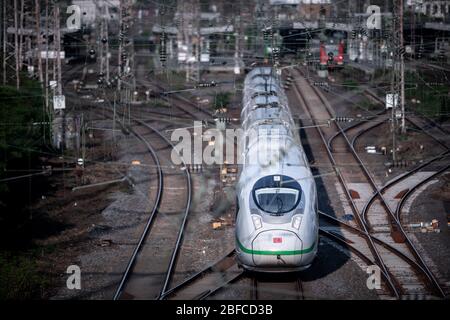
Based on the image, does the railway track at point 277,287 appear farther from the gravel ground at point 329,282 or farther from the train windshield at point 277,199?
the train windshield at point 277,199

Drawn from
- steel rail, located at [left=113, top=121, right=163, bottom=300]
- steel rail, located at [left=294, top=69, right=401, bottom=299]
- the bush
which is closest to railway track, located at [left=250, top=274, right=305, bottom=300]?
steel rail, located at [left=294, top=69, right=401, bottom=299]

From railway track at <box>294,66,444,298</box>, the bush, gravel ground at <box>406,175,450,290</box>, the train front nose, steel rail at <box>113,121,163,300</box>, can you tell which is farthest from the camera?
gravel ground at <box>406,175,450,290</box>

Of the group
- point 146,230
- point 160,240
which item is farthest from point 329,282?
point 146,230

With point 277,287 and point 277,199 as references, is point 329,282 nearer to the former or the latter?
point 277,287

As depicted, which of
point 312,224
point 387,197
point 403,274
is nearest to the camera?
point 312,224

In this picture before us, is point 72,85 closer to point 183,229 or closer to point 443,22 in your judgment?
point 443,22

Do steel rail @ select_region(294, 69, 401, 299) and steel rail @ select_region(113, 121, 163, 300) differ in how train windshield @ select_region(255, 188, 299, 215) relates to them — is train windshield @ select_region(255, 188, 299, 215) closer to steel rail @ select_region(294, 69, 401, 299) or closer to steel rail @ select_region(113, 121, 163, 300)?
steel rail @ select_region(294, 69, 401, 299)
